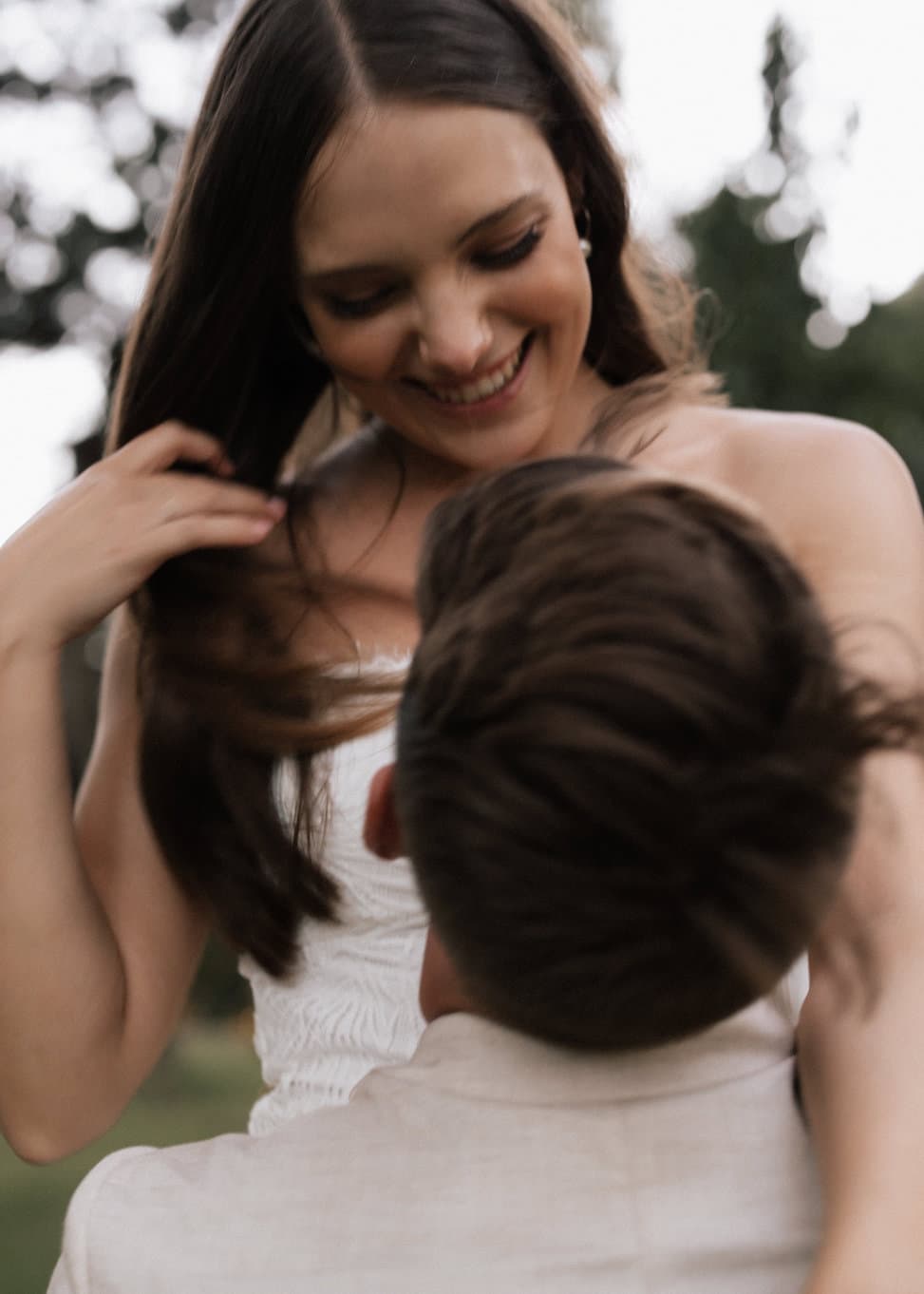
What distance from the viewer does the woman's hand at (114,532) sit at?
7.29ft

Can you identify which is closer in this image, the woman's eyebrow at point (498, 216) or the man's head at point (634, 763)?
the man's head at point (634, 763)

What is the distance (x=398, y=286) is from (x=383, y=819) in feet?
3.05

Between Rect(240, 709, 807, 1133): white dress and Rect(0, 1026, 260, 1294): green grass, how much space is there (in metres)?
4.06

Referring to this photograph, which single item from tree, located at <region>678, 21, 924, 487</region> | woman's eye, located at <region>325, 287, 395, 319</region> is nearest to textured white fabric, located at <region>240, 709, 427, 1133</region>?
woman's eye, located at <region>325, 287, 395, 319</region>

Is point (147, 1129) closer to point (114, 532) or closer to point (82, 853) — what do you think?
point (82, 853)

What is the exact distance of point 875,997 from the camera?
5.34ft

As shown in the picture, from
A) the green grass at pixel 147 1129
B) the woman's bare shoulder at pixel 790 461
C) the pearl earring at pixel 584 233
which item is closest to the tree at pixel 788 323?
the green grass at pixel 147 1129

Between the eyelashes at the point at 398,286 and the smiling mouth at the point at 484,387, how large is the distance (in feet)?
0.49

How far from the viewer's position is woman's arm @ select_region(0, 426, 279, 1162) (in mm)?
2205

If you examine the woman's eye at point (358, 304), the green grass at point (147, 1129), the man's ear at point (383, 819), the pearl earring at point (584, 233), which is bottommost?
the green grass at point (147, 1129)

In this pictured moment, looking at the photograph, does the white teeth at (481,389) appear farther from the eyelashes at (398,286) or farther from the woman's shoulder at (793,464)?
the woman's shoulder at (793,464)

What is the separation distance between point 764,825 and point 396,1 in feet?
4.92

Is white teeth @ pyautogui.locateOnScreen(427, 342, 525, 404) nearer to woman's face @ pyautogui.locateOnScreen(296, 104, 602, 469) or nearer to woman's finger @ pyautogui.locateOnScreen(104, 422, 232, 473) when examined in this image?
woman's face @ pyautogui.locateOnScreen(296, 104, 602, 469)

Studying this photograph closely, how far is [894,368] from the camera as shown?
824 cm
